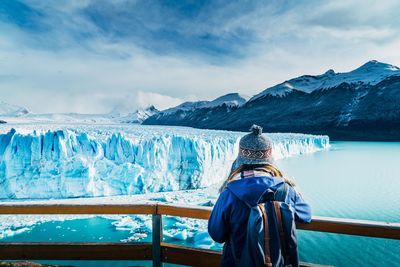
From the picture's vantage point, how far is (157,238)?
1.78 metres

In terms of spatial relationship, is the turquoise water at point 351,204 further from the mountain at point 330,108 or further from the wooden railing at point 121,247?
the mountain at point 330,108

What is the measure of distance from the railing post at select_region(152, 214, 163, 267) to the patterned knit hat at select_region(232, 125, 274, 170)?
699mm

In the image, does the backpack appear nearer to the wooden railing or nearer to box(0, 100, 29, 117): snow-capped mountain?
the wooden railing

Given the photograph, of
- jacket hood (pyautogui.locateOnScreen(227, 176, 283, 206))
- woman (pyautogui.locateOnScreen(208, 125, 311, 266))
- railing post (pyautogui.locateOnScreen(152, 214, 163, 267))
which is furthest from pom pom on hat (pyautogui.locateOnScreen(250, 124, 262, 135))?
railing post (pyautogui.locateOnScreen(152, 214, 163, 267))

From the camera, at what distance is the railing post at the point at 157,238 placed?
1.75 meters

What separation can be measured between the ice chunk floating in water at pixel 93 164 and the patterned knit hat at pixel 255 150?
10263 millimetres

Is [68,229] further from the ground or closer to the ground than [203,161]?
closer to the ground

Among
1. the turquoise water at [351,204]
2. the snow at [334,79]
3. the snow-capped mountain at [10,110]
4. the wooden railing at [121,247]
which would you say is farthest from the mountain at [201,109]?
the wooden railing at [121,247]

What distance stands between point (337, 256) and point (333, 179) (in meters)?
9.90

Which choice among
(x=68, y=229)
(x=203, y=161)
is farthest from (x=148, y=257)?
(x=203, y=161)

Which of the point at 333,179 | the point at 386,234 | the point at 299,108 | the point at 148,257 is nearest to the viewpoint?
the point at 386,234

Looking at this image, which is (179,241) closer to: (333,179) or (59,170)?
(59,170)

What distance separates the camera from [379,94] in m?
57.8

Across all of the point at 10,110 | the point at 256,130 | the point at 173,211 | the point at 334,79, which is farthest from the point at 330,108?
the point at 10,110
